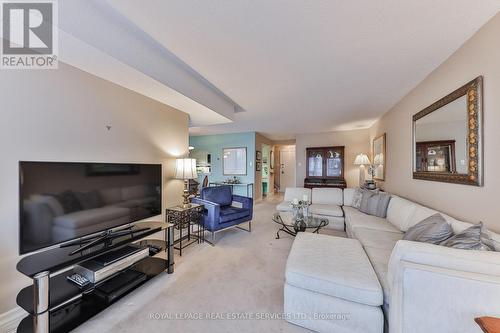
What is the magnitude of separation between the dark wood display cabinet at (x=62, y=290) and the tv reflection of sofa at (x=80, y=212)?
147mm

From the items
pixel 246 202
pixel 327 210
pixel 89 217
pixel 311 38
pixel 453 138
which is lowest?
pixel 327 210

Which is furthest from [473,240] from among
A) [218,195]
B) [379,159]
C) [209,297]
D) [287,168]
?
[287,168]

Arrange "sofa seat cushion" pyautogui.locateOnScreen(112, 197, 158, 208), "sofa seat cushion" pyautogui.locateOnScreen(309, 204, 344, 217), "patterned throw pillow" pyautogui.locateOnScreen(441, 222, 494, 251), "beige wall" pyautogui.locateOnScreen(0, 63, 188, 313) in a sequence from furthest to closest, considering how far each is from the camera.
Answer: "sofa seat cushion" pyautogui.locateOnScreen(309, 204, 344, 217) < "sofa seat cushion" pyautogui.locateOnScreen(112, 197, 158, 208) < "beige wall" pyautogui.locateOnScreen(0, 63, 188, 313) < "patterned throw pillow" pyautogui.locateOnScreen(441, 222, 494, 251)

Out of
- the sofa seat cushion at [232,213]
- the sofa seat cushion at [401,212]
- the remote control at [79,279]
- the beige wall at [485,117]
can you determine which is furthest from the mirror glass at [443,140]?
the remote control at [79,279]

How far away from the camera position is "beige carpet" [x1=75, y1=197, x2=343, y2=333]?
4.84ft

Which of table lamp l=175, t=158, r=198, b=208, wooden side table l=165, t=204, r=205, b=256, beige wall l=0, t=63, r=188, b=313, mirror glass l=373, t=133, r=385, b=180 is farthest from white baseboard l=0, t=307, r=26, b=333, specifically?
mirror glass l=373, t=133, r=385, b=180

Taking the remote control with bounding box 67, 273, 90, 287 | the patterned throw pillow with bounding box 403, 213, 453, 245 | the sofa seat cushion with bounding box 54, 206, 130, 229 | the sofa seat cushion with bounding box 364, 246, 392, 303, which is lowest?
the remote control with bounding box 67, 273, 90, 287

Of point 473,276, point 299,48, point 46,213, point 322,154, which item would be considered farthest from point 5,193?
point 322,154

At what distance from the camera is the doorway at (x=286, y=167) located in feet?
29.4

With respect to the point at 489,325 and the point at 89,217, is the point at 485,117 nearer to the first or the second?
the point at 489,325

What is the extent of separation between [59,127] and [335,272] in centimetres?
271

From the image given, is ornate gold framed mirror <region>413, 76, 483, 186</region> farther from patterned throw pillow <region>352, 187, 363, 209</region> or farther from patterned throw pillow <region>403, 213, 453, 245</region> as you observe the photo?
patterned throw pillow <region>352, 187, 363, 209</region>

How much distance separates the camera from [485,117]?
5.09 feet

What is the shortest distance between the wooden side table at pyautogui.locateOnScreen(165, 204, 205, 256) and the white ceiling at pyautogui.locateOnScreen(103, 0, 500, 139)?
1.90 m
